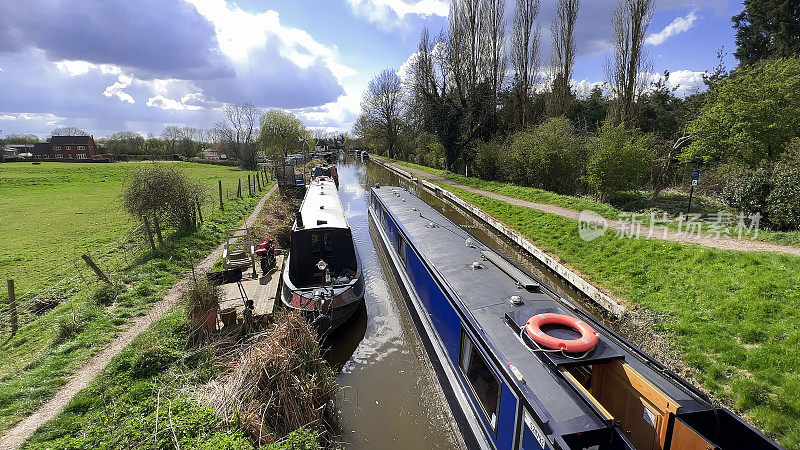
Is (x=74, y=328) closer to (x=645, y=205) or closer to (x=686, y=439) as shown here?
(x=686, y=439)

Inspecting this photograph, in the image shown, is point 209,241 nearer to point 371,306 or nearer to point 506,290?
point 371,306

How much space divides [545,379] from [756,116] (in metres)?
14.9

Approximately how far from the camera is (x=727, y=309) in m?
6.51

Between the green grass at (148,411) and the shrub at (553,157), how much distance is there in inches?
743

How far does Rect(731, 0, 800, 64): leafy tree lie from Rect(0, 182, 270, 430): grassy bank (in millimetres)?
30136

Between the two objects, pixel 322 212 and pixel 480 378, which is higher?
pixel 322 212

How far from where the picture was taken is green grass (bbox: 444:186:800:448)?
491 cm

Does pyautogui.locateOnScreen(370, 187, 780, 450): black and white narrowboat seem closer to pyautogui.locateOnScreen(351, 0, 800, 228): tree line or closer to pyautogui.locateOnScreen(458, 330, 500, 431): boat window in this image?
pyautogui.locateOnScreen(458, 330, 500, 431): boat window

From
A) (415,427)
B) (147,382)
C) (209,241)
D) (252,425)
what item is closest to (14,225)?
(209,241)

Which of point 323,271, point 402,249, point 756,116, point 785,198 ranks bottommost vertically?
point 402,249

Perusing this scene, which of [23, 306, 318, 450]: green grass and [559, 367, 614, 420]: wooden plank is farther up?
[559, 367, 614, 420]: wooden plank

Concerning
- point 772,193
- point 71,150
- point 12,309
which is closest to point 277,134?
point 12,309

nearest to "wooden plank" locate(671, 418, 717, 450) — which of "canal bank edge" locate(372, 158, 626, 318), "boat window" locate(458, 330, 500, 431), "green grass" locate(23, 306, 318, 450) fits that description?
"boat window" locate(458, 330, 500, 431)

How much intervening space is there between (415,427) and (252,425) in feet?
8.13
